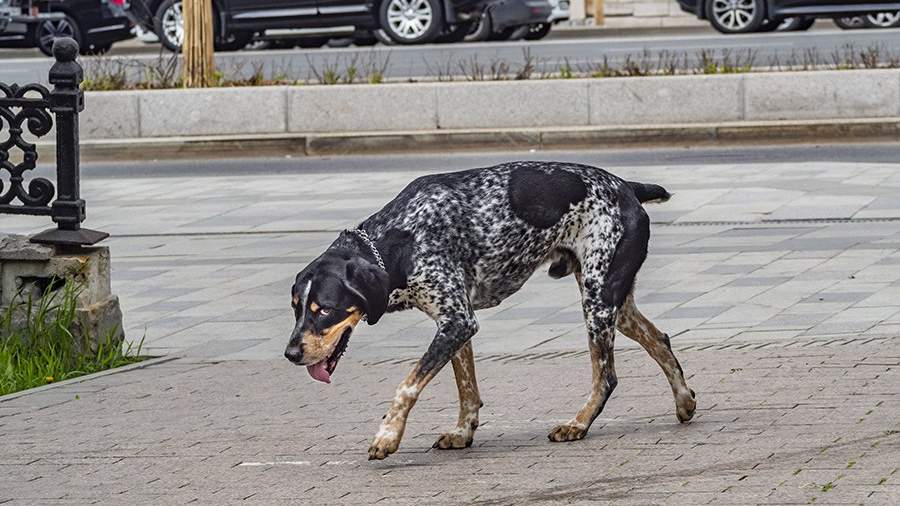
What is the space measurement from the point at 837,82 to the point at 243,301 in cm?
909

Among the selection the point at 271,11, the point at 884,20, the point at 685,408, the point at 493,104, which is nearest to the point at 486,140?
the point at 493,104

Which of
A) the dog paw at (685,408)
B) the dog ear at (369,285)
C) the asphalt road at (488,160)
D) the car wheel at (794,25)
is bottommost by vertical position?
the asphalt road at (488,160)

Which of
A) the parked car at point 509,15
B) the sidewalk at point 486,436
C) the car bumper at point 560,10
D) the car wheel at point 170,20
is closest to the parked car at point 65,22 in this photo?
the car wheel at point 170,20

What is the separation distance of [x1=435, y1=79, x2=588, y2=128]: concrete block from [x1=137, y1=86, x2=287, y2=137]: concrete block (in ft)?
5.68

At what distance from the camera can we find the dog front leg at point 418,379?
650cm

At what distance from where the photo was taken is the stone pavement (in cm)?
635

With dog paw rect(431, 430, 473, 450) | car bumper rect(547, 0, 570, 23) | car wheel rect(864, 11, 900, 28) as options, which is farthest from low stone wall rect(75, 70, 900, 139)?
car bumper rect(547, 0, 570, 23)

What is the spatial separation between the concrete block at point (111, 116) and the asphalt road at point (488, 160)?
0.43 metres

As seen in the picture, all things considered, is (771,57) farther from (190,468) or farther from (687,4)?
(190,468)

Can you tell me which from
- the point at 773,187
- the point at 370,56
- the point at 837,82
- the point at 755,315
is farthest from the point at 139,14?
the point at 755,315

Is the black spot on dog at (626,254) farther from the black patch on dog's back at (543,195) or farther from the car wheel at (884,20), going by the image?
the car wheel at (884,20)

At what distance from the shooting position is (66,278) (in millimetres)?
9039

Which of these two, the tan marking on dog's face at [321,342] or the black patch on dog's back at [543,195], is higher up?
the black patch on dog's back at [543,195]

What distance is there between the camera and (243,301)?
10.8 meters
